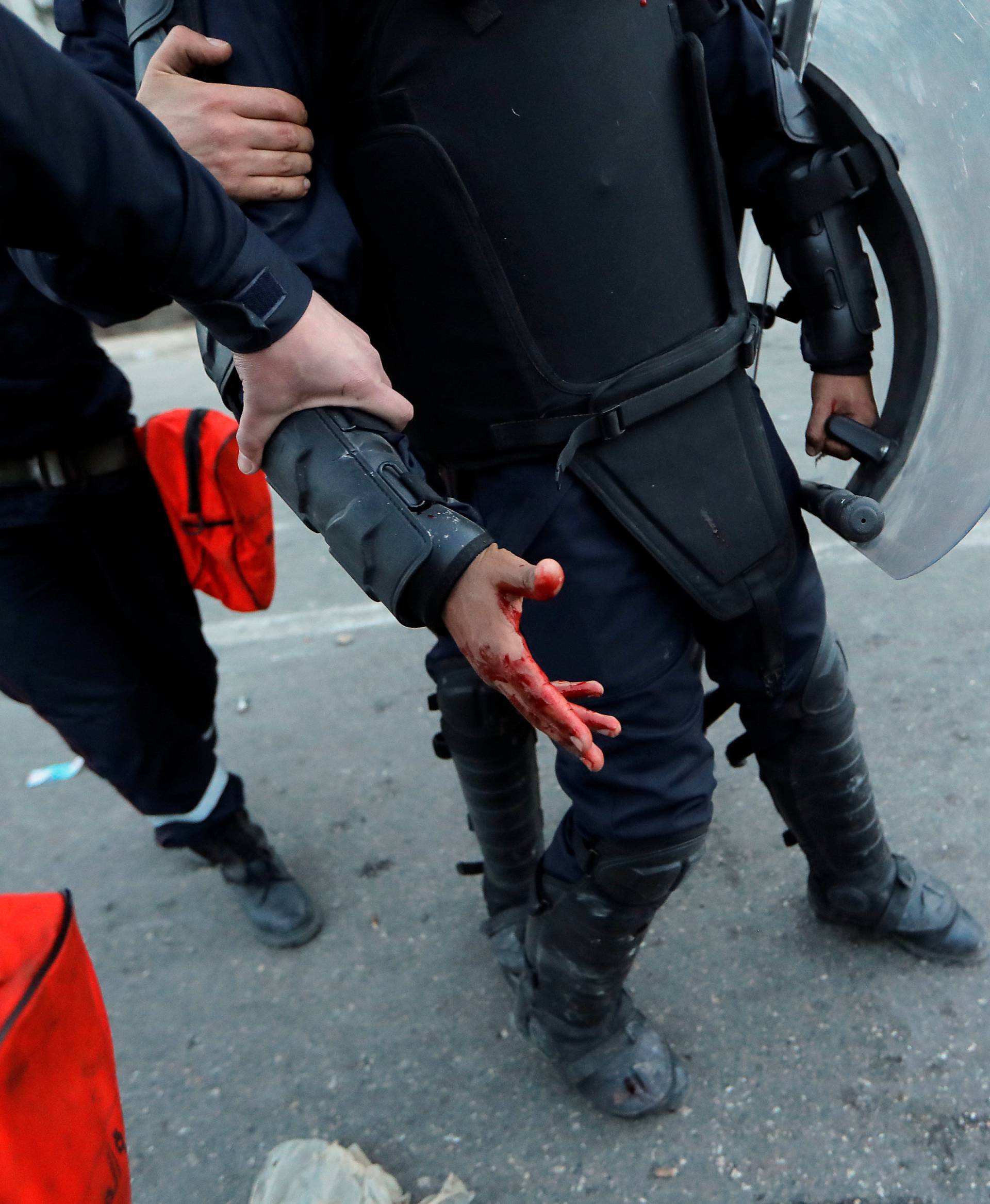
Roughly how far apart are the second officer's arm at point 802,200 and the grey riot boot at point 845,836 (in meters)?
0.38

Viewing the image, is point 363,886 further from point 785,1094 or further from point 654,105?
point 654,105

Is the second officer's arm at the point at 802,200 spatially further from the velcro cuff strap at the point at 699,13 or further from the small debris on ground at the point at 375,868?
the small debris on ground at the point at 375,868

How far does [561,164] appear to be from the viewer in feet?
3.65

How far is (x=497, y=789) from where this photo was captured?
1.69 metres

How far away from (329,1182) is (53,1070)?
58 centimetres

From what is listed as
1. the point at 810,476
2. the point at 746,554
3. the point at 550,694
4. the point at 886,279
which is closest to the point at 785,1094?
the point at 746,554

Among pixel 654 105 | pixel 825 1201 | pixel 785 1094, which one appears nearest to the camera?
pixel 654 105

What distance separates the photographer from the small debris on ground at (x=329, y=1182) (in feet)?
4.75

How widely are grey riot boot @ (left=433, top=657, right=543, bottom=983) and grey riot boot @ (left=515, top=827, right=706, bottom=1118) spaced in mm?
197

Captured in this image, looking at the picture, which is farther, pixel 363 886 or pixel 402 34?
pixel 363 886

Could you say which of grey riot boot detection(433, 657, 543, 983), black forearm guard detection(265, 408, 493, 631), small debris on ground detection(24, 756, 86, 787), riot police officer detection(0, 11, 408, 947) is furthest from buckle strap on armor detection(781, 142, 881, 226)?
small debris on ground detection(24, 756, 86, 787)

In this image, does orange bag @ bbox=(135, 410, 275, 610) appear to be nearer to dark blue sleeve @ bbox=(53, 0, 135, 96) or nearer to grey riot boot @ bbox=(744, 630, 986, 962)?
dark blue sleeve @ bbox=(53, 0, 135, 96)

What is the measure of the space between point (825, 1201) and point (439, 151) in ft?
4.87

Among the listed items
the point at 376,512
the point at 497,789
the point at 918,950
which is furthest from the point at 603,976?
the point at 376,512
